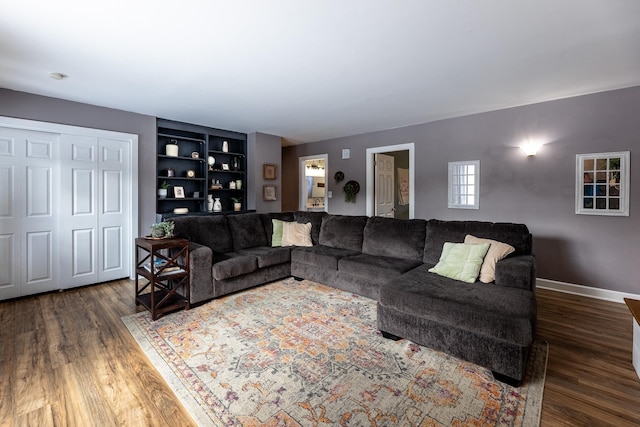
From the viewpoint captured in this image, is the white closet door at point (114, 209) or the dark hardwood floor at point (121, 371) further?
the white closet door at point (114, 209)

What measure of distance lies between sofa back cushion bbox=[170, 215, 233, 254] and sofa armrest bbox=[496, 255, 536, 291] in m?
3.18

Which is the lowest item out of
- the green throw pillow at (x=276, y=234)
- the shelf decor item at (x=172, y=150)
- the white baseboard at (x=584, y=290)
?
the white baseboard at (x=584, y=290)

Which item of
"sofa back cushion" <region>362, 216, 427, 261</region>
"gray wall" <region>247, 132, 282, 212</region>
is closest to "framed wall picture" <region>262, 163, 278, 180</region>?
"gray wall" <region>247, 132, 282, 212</region>

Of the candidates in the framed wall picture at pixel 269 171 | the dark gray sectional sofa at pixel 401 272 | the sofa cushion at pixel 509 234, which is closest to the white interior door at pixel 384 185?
the dark gray sectional sofa at pixel 401 272

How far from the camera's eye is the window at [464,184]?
4.43m

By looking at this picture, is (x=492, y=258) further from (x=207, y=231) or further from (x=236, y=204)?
(x=236, y=204)

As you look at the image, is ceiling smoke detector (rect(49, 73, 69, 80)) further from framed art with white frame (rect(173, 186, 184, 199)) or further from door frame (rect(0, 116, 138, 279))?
framed art with white frame (rect(173, 186, 184, 199))

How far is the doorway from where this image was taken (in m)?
6.80

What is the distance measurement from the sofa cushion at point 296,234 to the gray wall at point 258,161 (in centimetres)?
144

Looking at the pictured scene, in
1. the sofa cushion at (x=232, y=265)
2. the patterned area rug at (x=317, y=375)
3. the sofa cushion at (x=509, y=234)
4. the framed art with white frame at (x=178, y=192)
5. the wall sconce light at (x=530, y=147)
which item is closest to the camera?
the patterned area rug at (x=317, y=375)

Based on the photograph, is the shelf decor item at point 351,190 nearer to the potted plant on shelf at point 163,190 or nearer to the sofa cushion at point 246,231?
the sofa cushion at point 246,231

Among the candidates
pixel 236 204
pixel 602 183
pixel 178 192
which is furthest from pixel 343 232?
pixel 602 183

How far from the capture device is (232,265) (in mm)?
3393

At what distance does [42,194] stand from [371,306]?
13.6 feet
